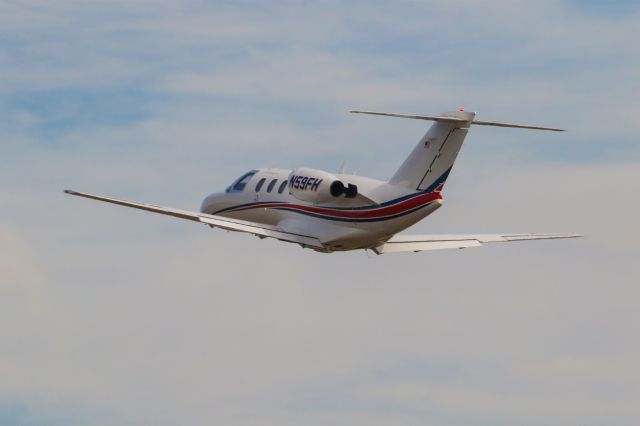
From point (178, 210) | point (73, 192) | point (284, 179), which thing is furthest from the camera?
point (284, 179)

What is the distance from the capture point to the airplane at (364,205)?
4812cm

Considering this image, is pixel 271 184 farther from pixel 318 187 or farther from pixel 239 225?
pixel 318 187

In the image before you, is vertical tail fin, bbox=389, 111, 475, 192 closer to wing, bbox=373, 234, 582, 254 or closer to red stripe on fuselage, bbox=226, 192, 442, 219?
red stripe on fuselage, bbox=226, 192, 442, 219

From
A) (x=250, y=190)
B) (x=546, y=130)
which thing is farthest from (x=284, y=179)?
(x=546, y=130)

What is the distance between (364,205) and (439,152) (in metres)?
2.87

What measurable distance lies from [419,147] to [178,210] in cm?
786

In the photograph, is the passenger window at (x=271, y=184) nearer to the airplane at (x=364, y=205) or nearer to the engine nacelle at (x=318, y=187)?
the airplane at (x=364, y=205)

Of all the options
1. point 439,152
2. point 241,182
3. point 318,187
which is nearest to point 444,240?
point 439,152

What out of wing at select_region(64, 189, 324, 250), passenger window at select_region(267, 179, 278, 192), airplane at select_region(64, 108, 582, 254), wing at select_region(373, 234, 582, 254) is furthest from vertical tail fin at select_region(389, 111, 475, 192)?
passenger window at select_region(267, 179, 278, 192)

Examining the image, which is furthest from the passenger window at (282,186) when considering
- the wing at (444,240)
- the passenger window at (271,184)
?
the wing at (444,240)

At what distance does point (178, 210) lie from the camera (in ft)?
166

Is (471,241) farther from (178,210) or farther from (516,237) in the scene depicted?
(178,210)

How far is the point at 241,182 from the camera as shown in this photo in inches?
2208

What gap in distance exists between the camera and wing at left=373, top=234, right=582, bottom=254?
169 feet
